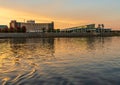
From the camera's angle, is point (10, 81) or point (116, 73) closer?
point (10, 81)

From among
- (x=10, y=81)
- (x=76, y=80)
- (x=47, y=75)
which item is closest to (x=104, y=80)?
(x=76, y=80)

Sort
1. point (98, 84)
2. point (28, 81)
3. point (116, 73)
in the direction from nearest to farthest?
point (98, 84) → point (28, 81) → point (116, 73)

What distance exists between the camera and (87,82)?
59.4 ft

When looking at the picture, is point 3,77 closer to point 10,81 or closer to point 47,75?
point 10,81

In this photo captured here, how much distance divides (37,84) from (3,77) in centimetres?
394

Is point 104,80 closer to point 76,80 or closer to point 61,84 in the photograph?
point 76,80

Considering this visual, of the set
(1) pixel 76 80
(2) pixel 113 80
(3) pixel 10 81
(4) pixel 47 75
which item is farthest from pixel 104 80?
(3) pixel 10 81

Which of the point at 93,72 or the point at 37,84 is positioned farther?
the point at 93,72

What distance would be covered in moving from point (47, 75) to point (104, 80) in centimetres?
530

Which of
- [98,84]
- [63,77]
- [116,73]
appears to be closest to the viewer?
[98,84]

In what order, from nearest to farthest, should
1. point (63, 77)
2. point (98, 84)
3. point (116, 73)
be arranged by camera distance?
point (98, 84), point (63, 77), point (116, 73)

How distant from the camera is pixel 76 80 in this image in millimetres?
18750

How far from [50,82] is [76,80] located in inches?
83.5

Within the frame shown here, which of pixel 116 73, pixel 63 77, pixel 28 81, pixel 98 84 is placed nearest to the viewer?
pixel 98 84
